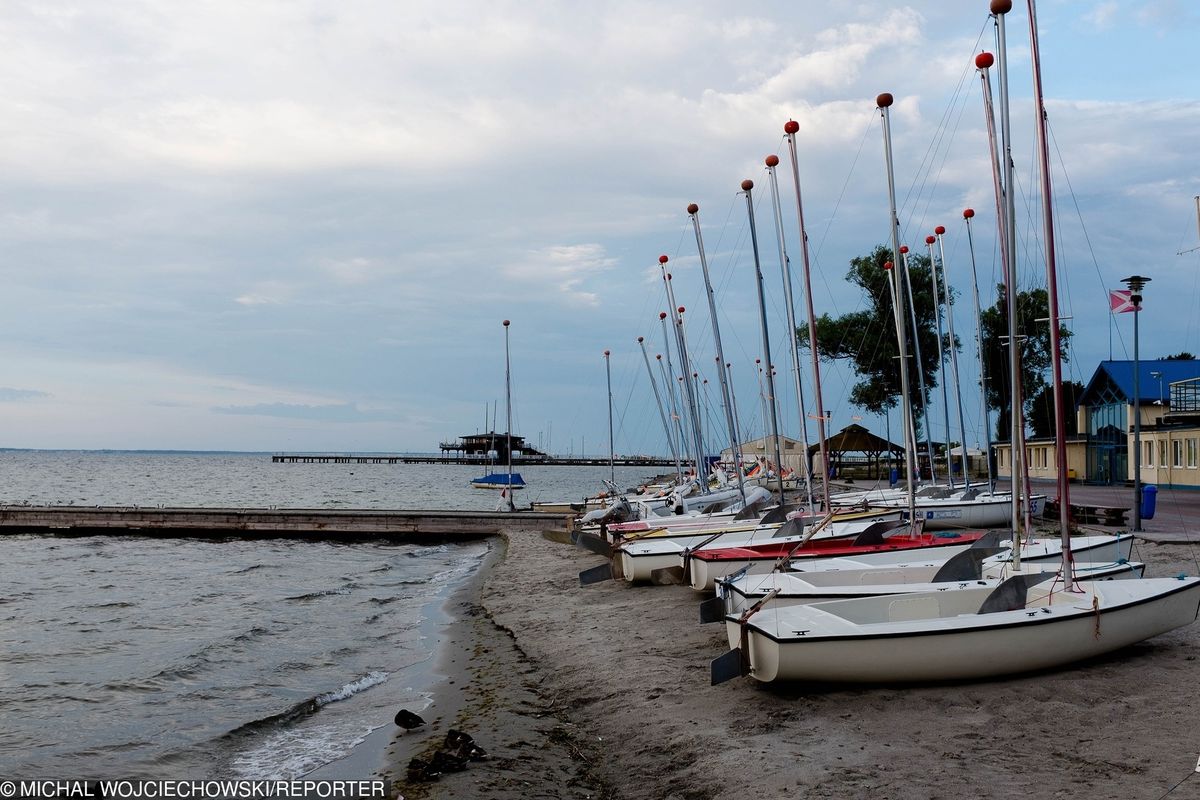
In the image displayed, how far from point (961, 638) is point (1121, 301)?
14620 mm

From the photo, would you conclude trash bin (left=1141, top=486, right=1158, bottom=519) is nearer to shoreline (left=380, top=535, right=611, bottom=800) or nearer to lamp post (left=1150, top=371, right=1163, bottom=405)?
shoreline (left=380, top=535, right=611, bottom=800)

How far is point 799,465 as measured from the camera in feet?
260

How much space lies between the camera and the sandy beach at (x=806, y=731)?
23.9 feet

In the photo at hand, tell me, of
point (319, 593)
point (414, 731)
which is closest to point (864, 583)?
point (414, 731)

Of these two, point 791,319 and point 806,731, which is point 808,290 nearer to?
point 791,319

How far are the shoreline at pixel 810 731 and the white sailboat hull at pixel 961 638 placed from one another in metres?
0.21

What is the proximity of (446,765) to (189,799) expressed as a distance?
2353 millimetres

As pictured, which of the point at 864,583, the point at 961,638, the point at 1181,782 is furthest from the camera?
the point at 864,583

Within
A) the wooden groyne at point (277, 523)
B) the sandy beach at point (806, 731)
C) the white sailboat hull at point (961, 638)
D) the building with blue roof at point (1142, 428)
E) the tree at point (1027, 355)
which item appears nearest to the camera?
the sandy beach at point (806, 731)

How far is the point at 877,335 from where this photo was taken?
7075 centimetres

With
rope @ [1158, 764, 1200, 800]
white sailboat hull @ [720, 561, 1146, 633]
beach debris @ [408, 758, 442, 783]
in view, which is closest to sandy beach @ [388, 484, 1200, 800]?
rope @ [1158, 764, 1200, 800]

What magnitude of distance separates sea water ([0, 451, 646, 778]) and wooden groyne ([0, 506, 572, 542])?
530 cm

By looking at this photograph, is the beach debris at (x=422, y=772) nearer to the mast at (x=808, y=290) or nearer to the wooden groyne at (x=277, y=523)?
the mast at (x=808, y=290)

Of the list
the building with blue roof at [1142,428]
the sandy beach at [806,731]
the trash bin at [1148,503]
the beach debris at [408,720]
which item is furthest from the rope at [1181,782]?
the building with blue roof at [1142,428]
